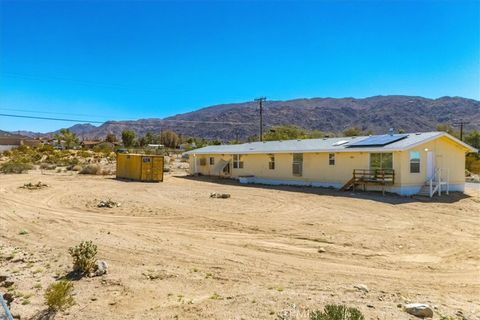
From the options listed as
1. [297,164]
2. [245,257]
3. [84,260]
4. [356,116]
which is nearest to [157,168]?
[297,164]

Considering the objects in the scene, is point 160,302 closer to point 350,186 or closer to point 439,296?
point 439,296

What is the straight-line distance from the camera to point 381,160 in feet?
65.3

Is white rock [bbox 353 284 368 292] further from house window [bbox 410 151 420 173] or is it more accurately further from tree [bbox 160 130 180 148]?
tree [bbox 160 130 180 148]

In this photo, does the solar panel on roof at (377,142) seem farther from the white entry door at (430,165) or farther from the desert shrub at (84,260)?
the desert shrub at (84,260)

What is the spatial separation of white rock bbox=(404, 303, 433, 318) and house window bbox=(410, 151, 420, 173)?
51.0ft

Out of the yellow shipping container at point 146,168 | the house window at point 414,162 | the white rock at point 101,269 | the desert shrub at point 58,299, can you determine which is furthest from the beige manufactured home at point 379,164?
the desert shrub at point 58,299

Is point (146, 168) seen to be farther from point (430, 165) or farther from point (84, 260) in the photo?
point (84, 260)

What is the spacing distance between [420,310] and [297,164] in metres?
19.7

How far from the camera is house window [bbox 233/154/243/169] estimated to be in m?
29.4

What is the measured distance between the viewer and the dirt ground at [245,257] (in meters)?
5.49

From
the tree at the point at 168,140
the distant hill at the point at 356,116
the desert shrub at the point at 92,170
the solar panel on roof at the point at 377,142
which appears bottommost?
the desert shrub at the point at 92,170

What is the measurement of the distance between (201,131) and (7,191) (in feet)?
445

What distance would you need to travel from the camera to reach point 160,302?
556 cm

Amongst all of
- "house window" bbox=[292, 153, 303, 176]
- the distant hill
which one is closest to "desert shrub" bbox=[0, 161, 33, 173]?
Answer: "house window" bbox=[292, 153, 303, 176]
